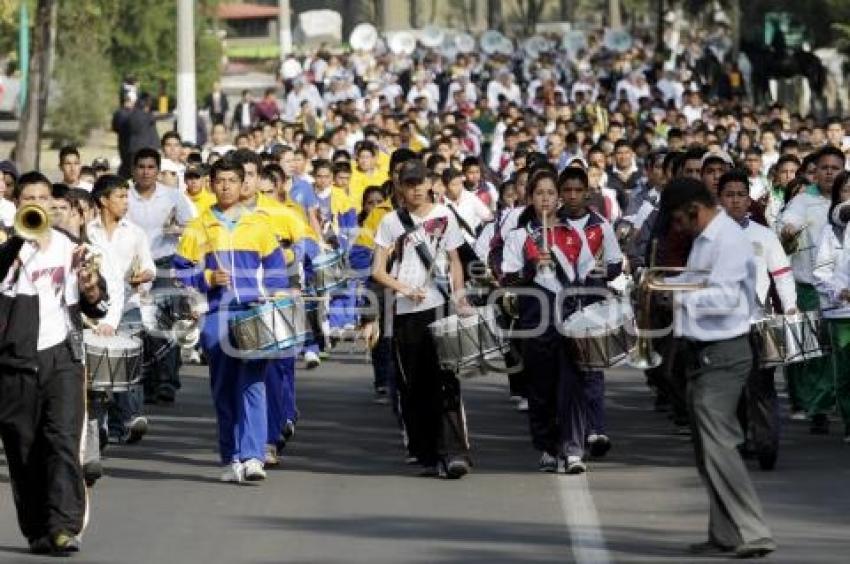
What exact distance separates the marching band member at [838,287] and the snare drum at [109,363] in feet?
14.6

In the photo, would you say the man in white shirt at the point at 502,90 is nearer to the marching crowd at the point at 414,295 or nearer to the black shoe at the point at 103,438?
the marching crowd at the point at 414,295

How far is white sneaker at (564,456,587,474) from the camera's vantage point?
1616 cm

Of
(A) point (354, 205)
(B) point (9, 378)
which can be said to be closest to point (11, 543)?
(B) point (9, 378)

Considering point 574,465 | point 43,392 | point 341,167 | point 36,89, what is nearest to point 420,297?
point 574,465

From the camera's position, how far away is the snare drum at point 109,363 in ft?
51.3

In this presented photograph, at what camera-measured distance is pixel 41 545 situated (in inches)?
520

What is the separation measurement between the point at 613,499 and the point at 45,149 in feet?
132

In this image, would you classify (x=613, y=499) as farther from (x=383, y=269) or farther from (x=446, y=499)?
(x=383, y=269)

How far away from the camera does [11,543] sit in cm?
1370

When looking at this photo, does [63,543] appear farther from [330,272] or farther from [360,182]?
[360,182]

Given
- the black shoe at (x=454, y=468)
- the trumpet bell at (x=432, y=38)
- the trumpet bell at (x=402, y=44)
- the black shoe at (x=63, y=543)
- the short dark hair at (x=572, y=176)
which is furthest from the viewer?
the trumpet bell at (x=432, y=38)

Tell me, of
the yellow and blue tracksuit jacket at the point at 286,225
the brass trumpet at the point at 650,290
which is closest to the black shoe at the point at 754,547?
the brass trumpet at the point at 650,290

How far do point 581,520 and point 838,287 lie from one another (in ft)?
11.6

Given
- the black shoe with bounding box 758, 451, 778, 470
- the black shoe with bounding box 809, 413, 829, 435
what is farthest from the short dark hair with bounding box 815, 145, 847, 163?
the black shoe with bounding box 758, 451, 778, 470
